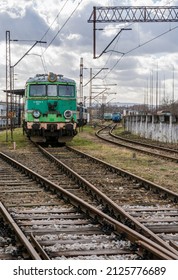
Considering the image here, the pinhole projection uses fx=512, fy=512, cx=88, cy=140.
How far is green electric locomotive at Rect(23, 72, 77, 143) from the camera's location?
79.7 ft

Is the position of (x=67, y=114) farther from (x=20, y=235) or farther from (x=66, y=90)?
(x=20, y=235)

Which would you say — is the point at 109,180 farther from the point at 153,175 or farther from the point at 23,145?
the point at 23,145

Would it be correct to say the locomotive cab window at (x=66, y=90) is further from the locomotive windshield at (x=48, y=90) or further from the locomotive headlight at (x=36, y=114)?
the locomotive headlight at (x=36, y=114)

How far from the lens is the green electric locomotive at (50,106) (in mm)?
24281

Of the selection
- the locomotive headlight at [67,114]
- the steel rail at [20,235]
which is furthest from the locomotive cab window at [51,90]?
the steel rail at [20,235]

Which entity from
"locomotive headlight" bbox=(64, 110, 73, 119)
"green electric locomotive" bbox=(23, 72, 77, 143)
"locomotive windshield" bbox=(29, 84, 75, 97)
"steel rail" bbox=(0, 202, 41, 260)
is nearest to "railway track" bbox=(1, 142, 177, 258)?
"steel rail" bbox=(0, 202, 41, 260)

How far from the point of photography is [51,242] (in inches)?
287

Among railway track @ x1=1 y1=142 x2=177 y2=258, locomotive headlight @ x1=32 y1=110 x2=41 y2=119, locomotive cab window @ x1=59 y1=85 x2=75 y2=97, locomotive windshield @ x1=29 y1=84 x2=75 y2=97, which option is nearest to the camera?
railway track @ x1=1 y1=142 x2=177 y2=258

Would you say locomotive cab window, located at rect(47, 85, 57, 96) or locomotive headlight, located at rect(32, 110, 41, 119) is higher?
locomotive cab window, located at rect(47, 85, 57, 96)

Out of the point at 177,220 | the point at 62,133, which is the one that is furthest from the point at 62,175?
the point at 62,133

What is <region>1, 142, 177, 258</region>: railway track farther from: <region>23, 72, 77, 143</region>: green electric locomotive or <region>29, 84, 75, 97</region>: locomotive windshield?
<region>29, 84, 75, 97</region>: locomotive windshield

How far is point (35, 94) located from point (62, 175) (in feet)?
35.4

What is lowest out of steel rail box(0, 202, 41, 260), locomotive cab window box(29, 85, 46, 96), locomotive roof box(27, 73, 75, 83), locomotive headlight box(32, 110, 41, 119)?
steel rail box(0, 202, 41, 260)

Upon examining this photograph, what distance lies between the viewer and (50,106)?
961 inches
